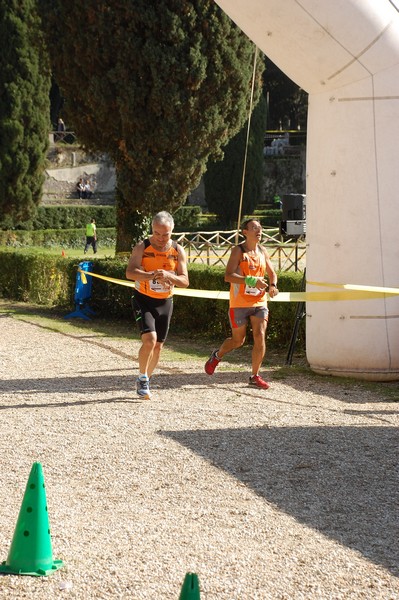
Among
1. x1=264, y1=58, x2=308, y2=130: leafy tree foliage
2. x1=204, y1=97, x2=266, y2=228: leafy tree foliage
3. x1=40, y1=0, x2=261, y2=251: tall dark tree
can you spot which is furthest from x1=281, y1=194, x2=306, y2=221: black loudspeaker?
x1=264, y1=58, x2=308, y2=130: leafy tree foliage

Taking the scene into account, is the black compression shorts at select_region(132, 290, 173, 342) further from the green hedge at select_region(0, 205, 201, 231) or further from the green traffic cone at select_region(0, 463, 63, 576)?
the green hedge at select_region(0, 205, 201, 231)

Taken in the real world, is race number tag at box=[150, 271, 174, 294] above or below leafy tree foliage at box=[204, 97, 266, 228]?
below

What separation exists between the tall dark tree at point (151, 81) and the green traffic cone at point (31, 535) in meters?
14.3

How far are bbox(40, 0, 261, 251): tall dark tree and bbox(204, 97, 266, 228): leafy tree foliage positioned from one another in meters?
25.6

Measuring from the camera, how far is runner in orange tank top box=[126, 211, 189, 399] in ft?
30.8

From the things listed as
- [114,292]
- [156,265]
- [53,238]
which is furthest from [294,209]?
[53,238]

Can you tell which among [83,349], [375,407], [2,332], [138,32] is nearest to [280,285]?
[83,349]

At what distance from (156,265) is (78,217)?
34.8m

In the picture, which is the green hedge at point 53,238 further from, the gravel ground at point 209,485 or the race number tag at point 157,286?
the race number tag at point 157,286

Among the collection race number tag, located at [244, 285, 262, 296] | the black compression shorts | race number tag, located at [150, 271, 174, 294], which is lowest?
the black compression shorts

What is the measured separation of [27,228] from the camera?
4053 centimetres

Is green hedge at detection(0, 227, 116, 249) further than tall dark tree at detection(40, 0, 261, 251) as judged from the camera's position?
Yes

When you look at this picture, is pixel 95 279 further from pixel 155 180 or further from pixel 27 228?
pixel 27 228

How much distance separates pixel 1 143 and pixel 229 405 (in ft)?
75.4
